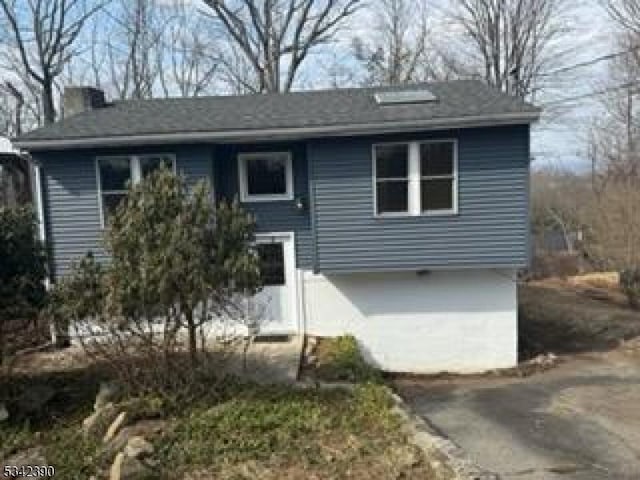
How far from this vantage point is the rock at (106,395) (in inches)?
332

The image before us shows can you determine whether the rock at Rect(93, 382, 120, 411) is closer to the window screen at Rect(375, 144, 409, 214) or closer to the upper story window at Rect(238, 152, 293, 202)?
the upper story window at Rect(238, 152, 293, 202)

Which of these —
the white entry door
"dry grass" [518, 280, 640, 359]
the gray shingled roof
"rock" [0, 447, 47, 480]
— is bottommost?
"dry grass" [518, 280, 640, 359]

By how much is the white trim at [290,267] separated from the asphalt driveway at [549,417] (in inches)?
102

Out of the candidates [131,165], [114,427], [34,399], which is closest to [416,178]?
[131,165]

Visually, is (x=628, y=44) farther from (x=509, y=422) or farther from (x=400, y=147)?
(x=509, y=422)

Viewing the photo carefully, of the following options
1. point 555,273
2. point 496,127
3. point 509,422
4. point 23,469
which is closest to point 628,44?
point 555,273

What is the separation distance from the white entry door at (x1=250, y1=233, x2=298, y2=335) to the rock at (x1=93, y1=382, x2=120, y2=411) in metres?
4.81

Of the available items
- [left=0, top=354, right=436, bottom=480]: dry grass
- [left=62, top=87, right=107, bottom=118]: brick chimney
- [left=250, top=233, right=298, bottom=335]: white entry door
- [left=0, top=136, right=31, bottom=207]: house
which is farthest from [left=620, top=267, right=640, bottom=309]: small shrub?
[left=0, top=136, right=31, bottom=207]: house

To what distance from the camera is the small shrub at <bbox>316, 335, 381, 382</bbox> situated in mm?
11519

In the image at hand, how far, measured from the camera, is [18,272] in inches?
364

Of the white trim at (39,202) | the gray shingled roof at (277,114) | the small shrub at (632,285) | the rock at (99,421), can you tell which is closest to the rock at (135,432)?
the rock at (99,421)

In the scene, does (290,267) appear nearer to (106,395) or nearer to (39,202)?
(39,202)

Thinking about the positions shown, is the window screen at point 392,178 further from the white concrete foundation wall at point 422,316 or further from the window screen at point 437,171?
the white concrete foundation wall at point 422,316

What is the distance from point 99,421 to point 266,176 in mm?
6807
